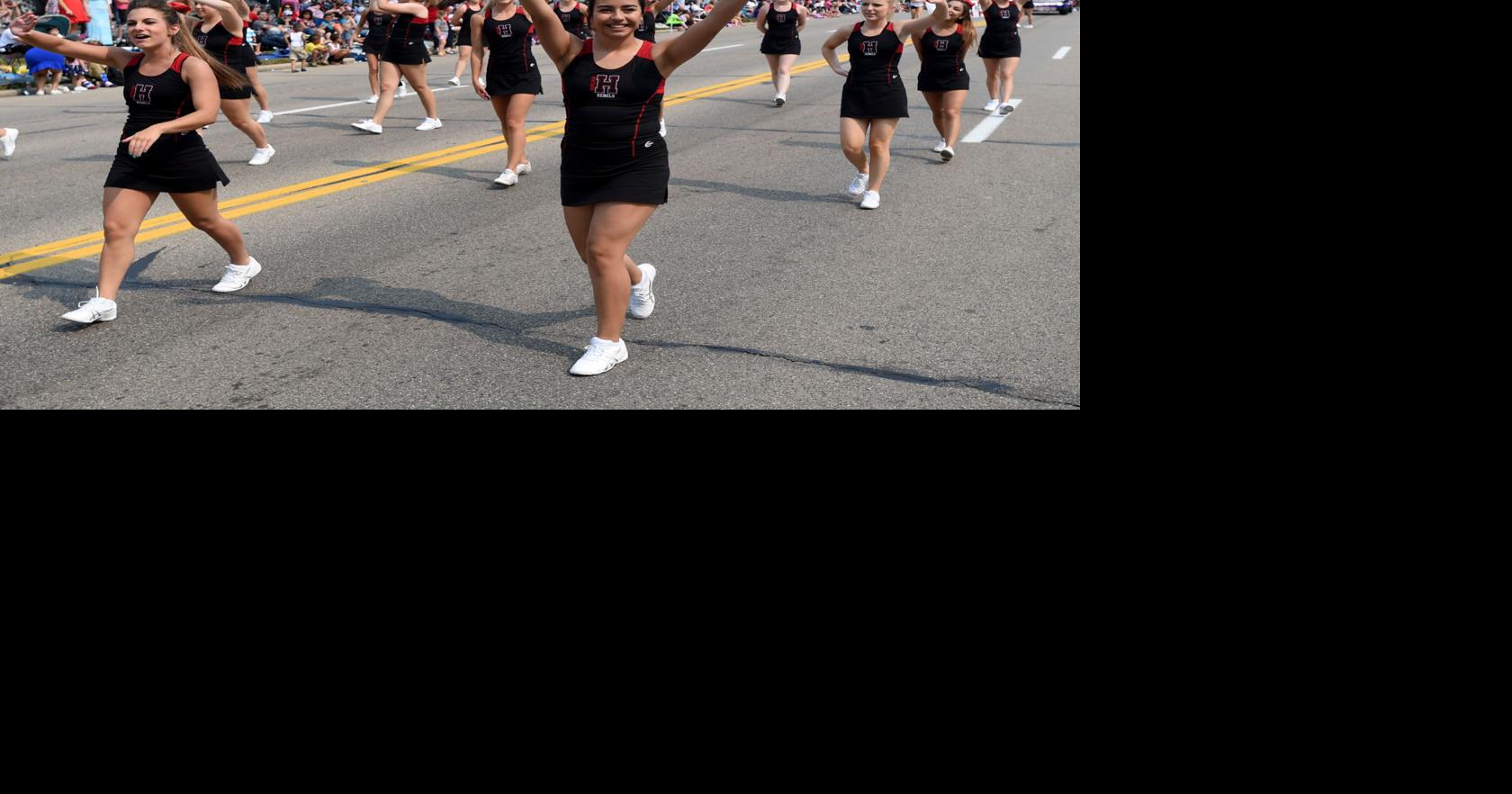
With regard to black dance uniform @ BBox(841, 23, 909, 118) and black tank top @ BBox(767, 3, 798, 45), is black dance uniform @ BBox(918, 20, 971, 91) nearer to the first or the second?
black dance uniform @ BBox(841, 23, 909, 118)

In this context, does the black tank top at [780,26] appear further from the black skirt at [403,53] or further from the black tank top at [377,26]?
the black skirt at [403,53]

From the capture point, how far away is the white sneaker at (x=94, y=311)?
5.99 m

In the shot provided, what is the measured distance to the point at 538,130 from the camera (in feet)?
44.4

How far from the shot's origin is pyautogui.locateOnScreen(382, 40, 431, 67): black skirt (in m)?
12.6

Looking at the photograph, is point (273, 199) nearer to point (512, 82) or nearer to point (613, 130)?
point (512, 82)

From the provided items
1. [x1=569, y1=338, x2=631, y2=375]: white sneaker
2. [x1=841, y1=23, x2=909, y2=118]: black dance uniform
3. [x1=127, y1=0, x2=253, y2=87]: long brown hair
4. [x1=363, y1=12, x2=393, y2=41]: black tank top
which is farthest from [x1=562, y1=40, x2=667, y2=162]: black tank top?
[x1=363, y1=12, x2=393, y2=41]: black tank top

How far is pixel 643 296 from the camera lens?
623 centimetres

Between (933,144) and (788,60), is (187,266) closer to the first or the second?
(933,144)

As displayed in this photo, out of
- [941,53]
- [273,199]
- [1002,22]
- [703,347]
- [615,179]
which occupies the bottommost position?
[703,347]

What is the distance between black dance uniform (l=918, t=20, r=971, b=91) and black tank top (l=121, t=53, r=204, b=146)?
6.14 meters

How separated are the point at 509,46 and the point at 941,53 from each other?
368cm

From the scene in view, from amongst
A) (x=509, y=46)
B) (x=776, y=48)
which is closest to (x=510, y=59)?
(x=509, y=46)

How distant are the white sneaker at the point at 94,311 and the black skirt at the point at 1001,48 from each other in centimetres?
1145

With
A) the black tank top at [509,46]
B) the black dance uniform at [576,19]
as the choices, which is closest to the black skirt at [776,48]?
the black dance uniform at [576,19]
